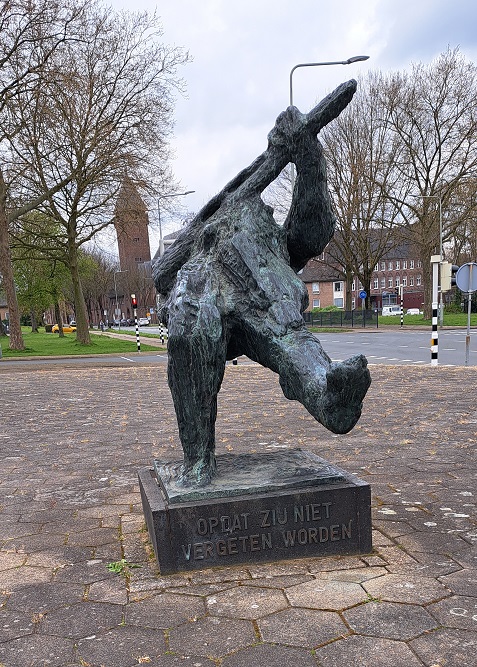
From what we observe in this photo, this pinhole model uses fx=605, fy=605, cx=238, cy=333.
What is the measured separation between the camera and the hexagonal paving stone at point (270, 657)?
2223 mm

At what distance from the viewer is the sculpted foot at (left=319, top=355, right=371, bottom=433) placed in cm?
254

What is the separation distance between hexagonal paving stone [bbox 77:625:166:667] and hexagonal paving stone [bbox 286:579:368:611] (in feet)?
2.08

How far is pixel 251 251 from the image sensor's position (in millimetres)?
3289

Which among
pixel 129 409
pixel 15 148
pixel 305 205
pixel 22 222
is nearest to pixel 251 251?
pixel 305 205

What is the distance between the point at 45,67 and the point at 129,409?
577 inches

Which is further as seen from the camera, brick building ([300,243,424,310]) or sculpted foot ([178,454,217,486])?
brick building ([300,243,424,310])

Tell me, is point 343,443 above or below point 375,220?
below

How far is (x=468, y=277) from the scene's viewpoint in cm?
1338

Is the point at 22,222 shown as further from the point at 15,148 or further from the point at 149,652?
the point at 149,652

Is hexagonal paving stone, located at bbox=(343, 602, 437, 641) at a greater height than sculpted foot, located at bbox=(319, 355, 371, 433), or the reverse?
sculpted foot, located at bbox=(319, 355, 371, 433)

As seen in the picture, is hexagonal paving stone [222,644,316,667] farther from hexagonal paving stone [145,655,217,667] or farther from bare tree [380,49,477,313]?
bare tree [380,49,477,313]

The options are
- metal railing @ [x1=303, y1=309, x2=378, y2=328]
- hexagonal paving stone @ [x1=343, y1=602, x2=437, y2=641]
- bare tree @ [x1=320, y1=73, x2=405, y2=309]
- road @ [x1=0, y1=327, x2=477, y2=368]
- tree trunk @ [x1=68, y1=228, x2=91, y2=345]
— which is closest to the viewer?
hexagonal paving stone @ [x1=343, y1=602, x2=437, y2=641]

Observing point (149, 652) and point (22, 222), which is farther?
point (22, 222)

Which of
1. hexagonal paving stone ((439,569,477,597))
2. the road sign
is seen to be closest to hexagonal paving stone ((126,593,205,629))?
hexagonal paving stone ((439,569,477,597))
